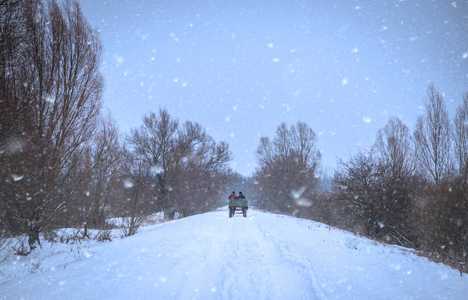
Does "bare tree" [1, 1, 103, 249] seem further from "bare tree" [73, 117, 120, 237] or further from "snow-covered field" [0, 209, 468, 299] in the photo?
"snow-covered field" [0, 209, 468, 299]

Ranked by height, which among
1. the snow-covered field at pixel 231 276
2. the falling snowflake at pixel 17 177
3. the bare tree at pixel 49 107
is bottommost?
the snow-covered field at pixel 231 276

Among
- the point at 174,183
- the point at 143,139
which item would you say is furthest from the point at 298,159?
the point at 143,139

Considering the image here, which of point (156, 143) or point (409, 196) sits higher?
point (156, 143)

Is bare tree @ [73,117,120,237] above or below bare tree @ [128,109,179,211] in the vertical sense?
below

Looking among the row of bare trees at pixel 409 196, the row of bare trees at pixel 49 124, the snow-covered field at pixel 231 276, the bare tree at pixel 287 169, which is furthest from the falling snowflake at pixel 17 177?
the bare tree at pixel 287 169

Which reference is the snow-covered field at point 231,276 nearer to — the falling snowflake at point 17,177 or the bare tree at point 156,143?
the falling snowflake at point 17,177

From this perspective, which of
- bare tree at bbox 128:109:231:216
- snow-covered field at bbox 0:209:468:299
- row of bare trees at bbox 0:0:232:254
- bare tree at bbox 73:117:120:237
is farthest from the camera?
bare tree at bbox 128:109:231:216

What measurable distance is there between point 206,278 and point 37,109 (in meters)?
7.14

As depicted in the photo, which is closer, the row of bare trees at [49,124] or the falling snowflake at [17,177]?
the row of bare trees at [49,124]

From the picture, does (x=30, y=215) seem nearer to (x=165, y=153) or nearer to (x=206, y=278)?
(x=206, y=278)

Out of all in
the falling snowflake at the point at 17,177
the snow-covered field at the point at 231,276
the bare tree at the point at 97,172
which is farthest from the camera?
the bare tree at the point at 97,172

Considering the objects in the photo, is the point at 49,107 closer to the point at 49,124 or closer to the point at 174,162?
the point at 49,124

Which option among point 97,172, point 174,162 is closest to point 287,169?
point 174,162

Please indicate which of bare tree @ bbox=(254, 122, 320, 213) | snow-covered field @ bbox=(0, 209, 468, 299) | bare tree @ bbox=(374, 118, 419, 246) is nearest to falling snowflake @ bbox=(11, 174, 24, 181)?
snow-covered field @ bbox=(0, 209, 468, 299)
